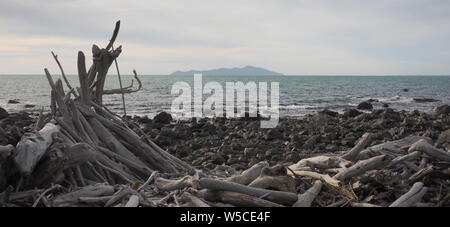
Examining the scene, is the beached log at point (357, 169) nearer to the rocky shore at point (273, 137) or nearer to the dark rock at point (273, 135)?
the rocky shore at point (273, 137)

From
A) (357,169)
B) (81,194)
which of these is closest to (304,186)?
(357,169)

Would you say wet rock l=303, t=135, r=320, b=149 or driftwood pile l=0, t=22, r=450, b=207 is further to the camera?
wet rock l=303, t=135, r=320, b=149

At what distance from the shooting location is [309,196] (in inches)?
219

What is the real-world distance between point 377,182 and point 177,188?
2.41 metres

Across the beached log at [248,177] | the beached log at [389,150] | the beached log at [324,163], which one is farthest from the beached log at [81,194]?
the beached log at [389,150]

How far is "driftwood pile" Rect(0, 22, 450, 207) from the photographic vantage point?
546cm

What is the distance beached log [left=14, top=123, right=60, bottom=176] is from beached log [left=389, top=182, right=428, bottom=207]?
386 centimetres

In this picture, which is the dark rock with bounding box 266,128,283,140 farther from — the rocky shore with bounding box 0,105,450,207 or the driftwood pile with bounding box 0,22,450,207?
the driftwood pile with bounding box 0,22,450,207

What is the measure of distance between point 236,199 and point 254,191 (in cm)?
25

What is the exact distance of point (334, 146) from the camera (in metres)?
17.0

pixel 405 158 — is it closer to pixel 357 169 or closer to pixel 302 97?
pixel 357 169

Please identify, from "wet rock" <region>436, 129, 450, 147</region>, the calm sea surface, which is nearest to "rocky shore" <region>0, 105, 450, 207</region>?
"wet rock" <region>436, 129, 450, 147</region>

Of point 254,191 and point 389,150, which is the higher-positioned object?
point 389,150

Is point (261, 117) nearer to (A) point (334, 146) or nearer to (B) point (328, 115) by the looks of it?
(B) point (328, 115)
